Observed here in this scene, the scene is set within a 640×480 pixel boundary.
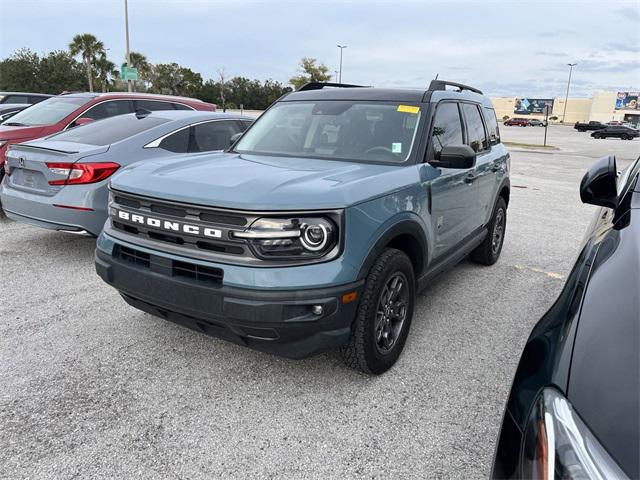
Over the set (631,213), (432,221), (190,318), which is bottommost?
(190,318)

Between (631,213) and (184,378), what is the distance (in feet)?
8.59

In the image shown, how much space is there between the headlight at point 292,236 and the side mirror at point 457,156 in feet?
4.17

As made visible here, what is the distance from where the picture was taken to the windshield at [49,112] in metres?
7.10

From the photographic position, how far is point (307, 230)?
2.57 meters

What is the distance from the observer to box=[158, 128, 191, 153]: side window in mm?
5656

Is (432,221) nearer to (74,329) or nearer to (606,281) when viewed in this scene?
(606,281)

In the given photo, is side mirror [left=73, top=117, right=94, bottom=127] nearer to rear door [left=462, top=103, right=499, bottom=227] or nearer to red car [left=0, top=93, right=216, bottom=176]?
red car [left=0, top=93, right=216, bottom=176]

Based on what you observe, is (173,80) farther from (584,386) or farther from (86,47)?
(584,386)

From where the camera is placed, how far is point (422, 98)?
12.5 feet

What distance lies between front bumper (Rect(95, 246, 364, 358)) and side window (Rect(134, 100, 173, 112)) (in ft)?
18.7

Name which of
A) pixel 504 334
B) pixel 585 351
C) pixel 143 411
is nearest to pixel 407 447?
pixel 585 351

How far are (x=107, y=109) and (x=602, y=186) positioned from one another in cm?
683

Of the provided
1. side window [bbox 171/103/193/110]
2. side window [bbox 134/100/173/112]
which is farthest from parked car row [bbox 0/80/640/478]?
side window [bbox 171/103/193/110]

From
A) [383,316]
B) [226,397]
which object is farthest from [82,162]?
[383,316]
